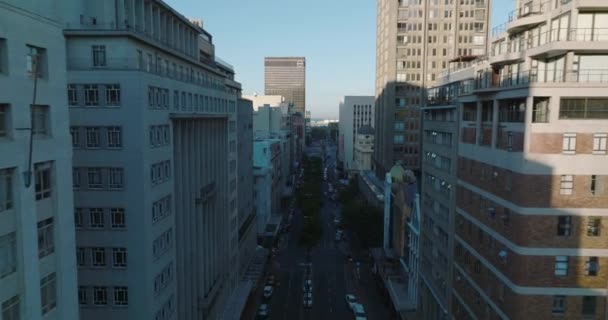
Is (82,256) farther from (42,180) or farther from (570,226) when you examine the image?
(570,226)

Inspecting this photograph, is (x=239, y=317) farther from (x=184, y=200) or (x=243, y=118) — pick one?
(x=243, y=118)

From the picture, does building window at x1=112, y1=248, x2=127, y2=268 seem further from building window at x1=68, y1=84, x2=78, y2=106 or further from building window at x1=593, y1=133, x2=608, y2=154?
building window at x1=593, y1=133, x2=608, y2=154

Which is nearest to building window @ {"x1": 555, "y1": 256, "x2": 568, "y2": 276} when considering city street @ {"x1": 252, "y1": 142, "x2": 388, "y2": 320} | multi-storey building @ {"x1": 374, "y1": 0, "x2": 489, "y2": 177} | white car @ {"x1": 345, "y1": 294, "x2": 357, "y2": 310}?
city street @ {"x1": 252, "y1": 142, "x2": 388, "y2": 320}

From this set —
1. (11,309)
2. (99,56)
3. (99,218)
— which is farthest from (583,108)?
(99,218)

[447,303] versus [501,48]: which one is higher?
[501,48]

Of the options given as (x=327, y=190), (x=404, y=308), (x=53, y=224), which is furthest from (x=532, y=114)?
(x=327, y=190)

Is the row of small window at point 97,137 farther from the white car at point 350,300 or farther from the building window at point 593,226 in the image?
the white car at point 350,300

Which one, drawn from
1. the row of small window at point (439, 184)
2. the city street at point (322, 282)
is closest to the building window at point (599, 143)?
the row of small window at point (439, 184)
